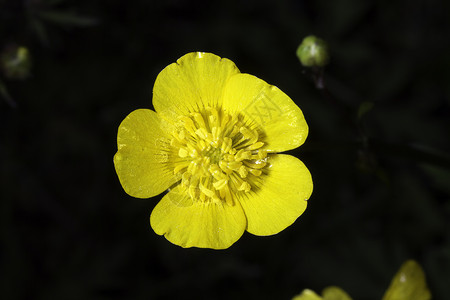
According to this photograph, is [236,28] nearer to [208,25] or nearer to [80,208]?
[208,25]

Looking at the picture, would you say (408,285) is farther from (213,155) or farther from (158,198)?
(158,198)

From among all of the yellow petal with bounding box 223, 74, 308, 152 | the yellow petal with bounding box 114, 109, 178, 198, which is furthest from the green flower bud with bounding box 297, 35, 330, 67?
the yellow petal with bounding box 114, 109, 178, 198

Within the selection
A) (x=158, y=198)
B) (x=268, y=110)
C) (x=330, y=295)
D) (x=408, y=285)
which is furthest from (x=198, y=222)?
(x=158, y=198)

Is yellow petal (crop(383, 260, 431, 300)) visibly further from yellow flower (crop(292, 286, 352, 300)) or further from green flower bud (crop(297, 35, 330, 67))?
green flower bud (crop(297, 35, 330, 67))

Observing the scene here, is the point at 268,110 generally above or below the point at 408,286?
above

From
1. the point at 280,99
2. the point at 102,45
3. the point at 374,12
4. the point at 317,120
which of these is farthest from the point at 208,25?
the point at 280,99

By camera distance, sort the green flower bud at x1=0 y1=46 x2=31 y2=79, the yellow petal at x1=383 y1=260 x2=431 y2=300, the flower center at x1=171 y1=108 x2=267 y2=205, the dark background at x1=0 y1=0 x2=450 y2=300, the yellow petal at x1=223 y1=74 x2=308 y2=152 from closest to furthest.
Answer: the yellow petal at x1=223 y1=74 x2=308 y2=152 < the flower center at x1=171 y1=108 x2=267 y2=205 < the yellow petal at x1=383 y1=260 x2=431 y2=300 < the green flower bud at x1=0 y1=46 x2=31 y2=79 < the dark background at x1=0 y1=0 x2=450 y2=300
